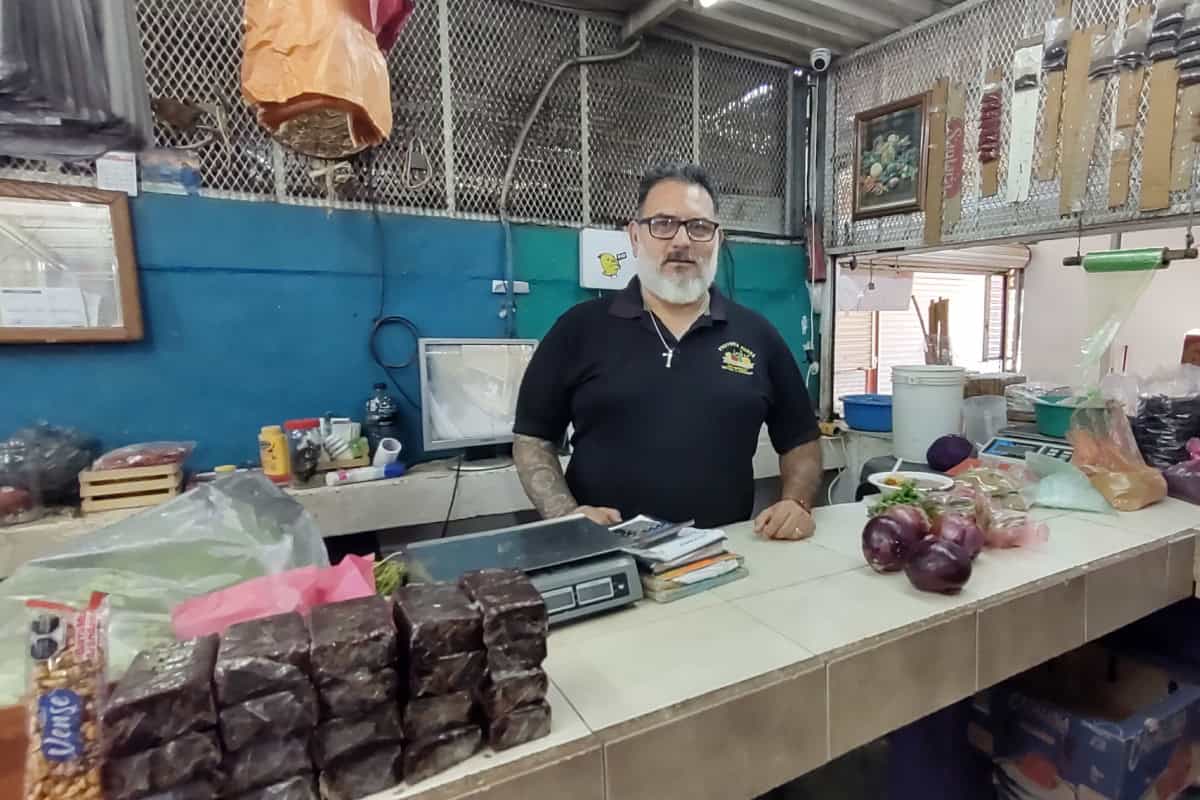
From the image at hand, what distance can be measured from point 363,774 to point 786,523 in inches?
36.2

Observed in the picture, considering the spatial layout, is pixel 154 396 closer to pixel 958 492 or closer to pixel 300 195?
pixel 300 195

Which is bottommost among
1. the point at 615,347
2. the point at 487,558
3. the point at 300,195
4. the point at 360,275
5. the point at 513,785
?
the point at 513,785

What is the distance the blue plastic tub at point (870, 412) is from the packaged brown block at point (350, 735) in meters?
2.77

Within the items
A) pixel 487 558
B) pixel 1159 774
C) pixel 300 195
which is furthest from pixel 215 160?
pixel 1159 774

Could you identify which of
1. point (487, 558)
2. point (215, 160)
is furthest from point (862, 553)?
point (215, 160)

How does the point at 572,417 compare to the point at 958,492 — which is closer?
the point at 958,492

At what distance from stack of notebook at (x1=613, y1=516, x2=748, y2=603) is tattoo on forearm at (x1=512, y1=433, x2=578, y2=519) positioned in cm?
47

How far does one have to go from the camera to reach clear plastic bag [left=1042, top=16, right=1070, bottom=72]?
2145 mm

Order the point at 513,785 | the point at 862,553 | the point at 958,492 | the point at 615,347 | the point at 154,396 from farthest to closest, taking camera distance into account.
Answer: the point at 154,396
the point at 615,347
the point at 958,492
the point at 862,553
the point at 513,785

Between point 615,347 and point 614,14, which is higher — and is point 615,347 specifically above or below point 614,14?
below

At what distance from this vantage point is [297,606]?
71cm

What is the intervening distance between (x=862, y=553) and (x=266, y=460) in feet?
6.38

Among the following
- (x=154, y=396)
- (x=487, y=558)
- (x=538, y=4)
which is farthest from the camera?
(x=538, y=4)

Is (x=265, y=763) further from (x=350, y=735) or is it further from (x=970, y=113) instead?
(x=970, y=113)
